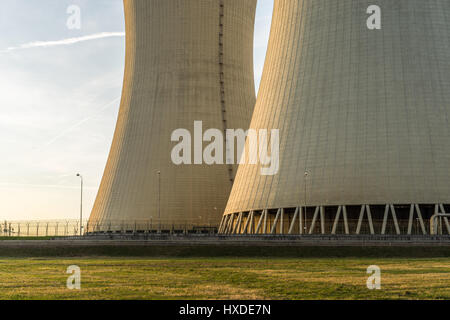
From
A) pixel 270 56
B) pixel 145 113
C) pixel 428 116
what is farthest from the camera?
pixel 145 113

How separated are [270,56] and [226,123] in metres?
8.60

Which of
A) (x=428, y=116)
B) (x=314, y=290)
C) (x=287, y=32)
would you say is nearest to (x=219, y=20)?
(x=287, y=32)

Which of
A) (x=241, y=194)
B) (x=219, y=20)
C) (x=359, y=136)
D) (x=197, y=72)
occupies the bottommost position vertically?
(x=241, y=194)

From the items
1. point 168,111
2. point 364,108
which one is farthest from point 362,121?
point 168,111

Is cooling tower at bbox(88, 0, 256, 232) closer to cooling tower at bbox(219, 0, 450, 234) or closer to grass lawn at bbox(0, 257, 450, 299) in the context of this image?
cooling tower at bbox(219, 0, 450, 234)

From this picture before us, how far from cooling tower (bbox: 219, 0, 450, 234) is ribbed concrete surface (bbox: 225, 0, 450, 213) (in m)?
0.05

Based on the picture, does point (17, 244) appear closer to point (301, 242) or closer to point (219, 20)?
point (301, 242)

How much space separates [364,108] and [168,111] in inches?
542

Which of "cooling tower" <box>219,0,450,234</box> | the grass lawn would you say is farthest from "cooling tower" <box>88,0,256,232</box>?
the grass lawn

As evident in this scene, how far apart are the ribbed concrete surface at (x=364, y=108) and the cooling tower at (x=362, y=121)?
0.05 metres

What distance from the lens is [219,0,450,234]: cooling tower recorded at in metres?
28.2

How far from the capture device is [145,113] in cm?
3809

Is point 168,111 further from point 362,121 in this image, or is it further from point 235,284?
point 235,284

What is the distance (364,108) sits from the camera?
28875mm
